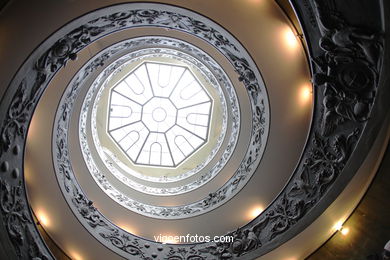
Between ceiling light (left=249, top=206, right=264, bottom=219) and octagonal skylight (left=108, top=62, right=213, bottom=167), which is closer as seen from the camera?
ceiling light (left=249, top=206, right=264, bottom=219)

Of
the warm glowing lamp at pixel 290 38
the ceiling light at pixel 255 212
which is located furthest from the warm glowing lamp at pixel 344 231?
the warm glowing lamp at pixel 290 38

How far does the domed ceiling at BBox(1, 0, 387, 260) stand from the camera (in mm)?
6371

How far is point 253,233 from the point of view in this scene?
8.81 m

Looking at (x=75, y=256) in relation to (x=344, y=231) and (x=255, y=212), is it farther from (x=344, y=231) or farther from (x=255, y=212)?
(x=344, y=231)

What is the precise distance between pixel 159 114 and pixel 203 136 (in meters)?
2.48

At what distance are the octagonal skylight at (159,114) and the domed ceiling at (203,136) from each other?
30 cm

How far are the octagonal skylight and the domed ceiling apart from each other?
0.30m

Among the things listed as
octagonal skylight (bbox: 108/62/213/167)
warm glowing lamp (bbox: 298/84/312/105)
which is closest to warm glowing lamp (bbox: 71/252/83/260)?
octagonal skylight (bbox: 108/62/213/167)

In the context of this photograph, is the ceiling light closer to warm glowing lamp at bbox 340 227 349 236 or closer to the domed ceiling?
the domed ceiling

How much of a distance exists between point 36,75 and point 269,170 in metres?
6.13

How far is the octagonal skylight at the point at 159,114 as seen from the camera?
44.9 ft

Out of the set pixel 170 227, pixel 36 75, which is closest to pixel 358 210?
pixel 170 227

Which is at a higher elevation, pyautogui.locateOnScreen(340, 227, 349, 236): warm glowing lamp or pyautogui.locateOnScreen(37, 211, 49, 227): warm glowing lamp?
pyautogui.locateOnScreen(37, 211, 49, 227): warm glowing lamp

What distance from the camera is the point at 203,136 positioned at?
44.5 ft
